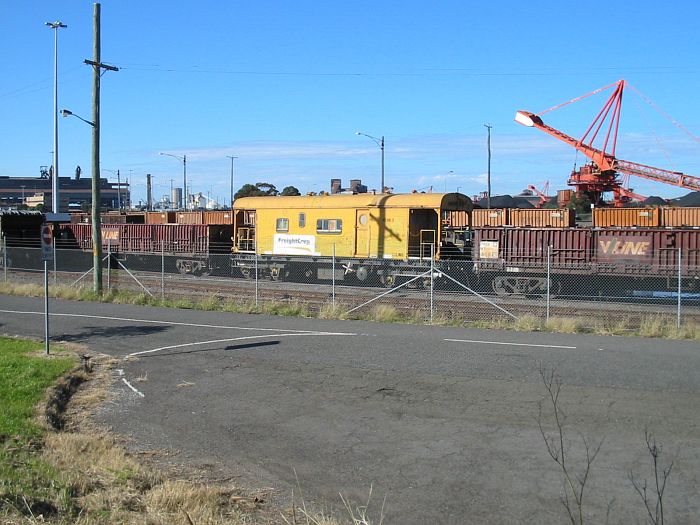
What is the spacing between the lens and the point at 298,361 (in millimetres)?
12359

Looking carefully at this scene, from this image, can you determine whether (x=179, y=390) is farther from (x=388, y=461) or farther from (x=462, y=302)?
(x=462, y=302)

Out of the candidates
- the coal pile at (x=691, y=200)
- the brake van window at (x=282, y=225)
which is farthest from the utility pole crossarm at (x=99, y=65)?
the coal pile at (x=691, y=200)

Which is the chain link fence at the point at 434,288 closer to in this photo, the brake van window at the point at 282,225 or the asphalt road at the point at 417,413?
the brake van window at the point at 282,225

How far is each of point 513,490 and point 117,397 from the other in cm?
606

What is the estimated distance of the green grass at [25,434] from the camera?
5426mm

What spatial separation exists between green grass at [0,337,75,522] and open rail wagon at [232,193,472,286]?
45.1 feet

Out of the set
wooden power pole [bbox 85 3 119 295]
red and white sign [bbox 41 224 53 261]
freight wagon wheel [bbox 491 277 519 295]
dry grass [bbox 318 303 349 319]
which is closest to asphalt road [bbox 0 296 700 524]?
red and white sign [bbox 41 224 53 261]

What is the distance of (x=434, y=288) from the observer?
25.0 meters

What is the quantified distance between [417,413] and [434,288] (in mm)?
16164

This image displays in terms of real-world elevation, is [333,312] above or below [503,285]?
below

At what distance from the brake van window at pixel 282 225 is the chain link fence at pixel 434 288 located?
126 cm

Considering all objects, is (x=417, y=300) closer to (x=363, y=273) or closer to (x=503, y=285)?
(x=503, y=285)

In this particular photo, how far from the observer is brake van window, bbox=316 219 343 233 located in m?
28.5

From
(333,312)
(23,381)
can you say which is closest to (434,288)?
(333,312)
